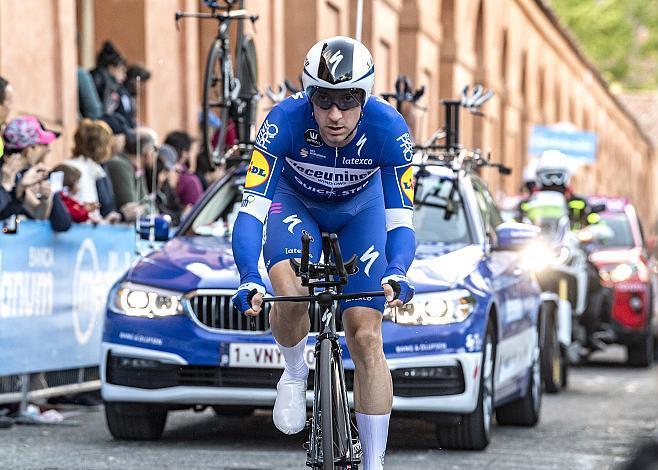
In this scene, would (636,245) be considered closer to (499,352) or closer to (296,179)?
(499,352)

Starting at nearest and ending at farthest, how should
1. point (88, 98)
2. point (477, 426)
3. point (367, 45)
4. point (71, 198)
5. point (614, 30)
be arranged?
point (477, 426) < point (71, 198) < point (88, 98) < point (367, 45) < point (614, 30)

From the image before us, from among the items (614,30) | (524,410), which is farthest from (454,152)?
(614,30)

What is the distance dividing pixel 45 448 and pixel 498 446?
2.70 meters

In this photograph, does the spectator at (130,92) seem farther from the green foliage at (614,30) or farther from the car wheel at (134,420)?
the green foliage at (614,30)

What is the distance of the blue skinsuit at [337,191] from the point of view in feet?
22.1

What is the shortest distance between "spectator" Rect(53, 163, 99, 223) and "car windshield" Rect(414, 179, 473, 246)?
8.50 feet

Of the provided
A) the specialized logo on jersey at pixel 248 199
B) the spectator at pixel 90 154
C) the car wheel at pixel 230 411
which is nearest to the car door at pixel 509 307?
the car wheel at pixel 230 411

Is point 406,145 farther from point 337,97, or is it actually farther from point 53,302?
point 53,302

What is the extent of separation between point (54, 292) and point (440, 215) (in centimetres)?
263

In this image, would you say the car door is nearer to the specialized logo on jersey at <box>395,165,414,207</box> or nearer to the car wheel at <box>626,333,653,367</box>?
the specialized logo on jersey at <box>395,165,414,207</box>

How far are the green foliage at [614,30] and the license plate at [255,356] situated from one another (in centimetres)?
8073

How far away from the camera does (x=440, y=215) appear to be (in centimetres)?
1058

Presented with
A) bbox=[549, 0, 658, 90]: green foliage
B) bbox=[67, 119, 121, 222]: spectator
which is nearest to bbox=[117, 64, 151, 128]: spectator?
bbox=[67, 119, 121, 222]: spectator

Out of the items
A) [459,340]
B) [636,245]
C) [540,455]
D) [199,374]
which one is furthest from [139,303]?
[636,245]
